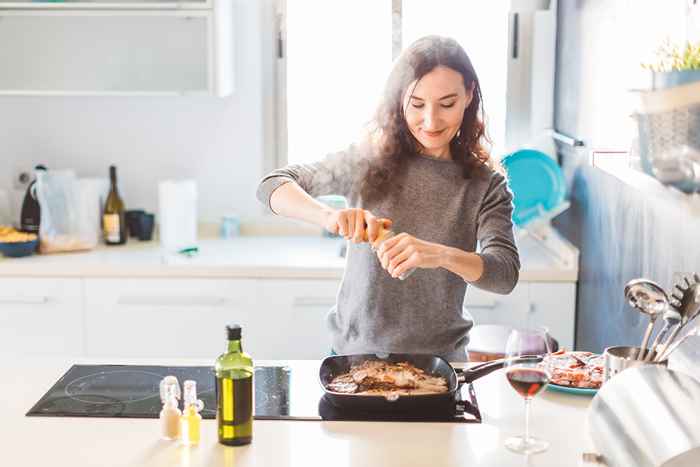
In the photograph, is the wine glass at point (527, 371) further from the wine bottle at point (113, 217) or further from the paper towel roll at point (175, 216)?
the wine bottle at point (113, 217)

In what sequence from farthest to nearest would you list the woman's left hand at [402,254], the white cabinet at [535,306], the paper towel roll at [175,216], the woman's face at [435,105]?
1. the paper towel roll at [175,216]
2. the white cabinet at [535,306]
3. the woman's face at [435,105]
4. the woman's left hand at [402,254]

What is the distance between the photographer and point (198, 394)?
196 cm

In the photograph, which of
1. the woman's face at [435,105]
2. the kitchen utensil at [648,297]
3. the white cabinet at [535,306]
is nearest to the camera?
the kitchen utensil at [648,297]

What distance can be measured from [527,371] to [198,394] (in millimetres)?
703

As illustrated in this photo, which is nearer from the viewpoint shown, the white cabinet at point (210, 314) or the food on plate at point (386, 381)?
the food on plate at point (386, 381)

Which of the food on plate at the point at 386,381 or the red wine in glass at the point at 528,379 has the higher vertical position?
the red wine in glass at the point at 528,379

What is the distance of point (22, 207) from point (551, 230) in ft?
6.99

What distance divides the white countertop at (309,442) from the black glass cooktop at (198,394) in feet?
0.09

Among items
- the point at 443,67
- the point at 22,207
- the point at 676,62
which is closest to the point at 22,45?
the point at 22,207

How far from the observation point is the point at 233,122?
13.2 feet

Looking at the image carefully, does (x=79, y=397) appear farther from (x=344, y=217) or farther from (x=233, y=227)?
(x=233, y=227)

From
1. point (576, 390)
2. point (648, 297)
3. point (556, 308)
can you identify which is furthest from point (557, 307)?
point (648, 297)

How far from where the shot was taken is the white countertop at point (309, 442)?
1.66 meters

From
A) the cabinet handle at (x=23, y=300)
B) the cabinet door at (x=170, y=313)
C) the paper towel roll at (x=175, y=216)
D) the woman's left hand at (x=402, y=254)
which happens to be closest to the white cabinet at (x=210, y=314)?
the cabinet door at (x=170, y=313)
